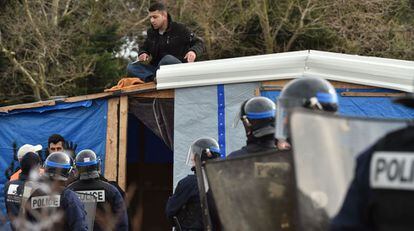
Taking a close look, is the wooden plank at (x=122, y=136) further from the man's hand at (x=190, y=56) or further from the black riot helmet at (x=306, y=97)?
the black riot helmet at (x=306, y=97)

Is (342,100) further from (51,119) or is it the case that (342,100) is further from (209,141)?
(51,119)

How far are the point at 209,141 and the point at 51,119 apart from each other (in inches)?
214

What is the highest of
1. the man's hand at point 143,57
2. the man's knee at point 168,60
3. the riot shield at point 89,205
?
the man's hand at point 143,57

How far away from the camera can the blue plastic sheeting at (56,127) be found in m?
11.9

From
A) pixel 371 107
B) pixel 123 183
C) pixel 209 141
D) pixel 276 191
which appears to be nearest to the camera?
pixel 276 191

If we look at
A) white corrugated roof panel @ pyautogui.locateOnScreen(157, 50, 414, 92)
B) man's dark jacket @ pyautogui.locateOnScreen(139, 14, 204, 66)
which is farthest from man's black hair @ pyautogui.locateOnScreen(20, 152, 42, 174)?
man's dark jacket @ pyautogui.locateOnScreen(139, 14, 204, 66)

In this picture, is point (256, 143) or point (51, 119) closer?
point (256, 143)

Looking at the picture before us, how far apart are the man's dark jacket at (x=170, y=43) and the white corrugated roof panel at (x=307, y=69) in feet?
2.44

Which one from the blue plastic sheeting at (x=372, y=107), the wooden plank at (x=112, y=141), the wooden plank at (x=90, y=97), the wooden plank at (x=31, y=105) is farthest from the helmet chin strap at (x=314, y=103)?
the wooden plank at (x=31, y=105)

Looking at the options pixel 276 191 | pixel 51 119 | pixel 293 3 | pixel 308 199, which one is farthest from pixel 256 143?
pixel 293 3

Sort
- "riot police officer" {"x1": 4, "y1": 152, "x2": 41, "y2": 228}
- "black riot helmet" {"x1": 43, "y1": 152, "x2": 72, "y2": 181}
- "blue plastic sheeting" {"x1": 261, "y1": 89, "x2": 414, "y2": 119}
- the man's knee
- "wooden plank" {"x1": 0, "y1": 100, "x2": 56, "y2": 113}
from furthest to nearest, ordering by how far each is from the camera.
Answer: "wooden plank" {"x1": 0, "y1": 100, "x2": 56, "y2": 113} → the man's knee → "blue plastic sheeting" {"x1": 261, "y1": 89, "x2": 414, "y2": 119} → "riot police officer" {"x1": 4, "y1": 152, "x2": 41, "y2": 228} → "black riot helmet" {"x1": 43, "y1": 152, "x2": 72, "y2": 181}

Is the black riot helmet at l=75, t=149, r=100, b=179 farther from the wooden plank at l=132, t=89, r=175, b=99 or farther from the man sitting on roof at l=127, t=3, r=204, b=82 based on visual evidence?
the man sitting on roof at l=127, t=3, r=204, b=82

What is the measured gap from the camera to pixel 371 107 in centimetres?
1028

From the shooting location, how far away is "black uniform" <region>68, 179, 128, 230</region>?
329 inches
